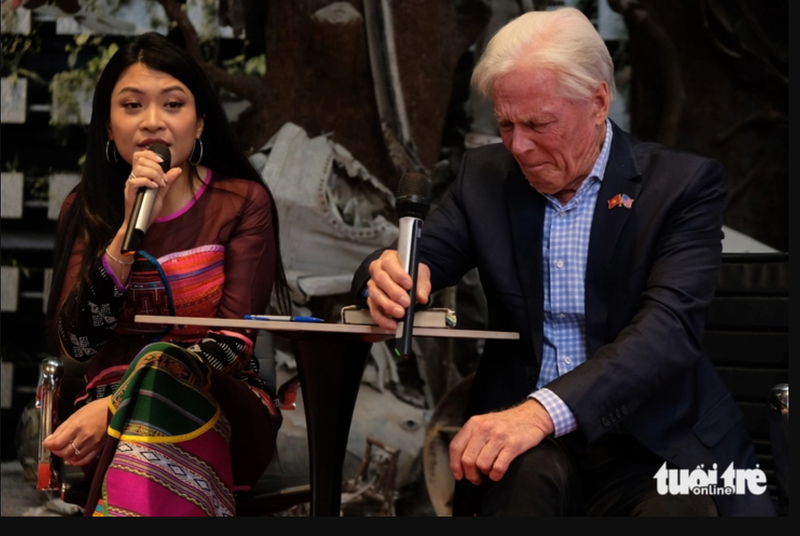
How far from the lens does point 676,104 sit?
3648mm

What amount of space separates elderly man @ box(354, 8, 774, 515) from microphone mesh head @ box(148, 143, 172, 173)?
1.85 ft

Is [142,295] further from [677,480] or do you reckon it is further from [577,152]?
[677,480]

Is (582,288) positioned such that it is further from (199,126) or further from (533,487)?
(199,126)

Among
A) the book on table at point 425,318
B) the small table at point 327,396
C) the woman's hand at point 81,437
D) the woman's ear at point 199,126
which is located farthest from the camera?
the woman's ear at point 199,126

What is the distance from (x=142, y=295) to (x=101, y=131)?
50cm

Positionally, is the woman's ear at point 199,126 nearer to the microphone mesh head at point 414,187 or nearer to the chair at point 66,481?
the chair at point 66,481

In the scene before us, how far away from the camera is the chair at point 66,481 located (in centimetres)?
230

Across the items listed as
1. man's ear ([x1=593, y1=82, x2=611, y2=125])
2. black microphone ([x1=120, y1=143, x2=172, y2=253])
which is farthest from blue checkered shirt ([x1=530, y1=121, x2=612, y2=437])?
black microphone ([x1=120, y1=143, x2=172, y2=253])

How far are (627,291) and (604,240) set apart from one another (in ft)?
0.40

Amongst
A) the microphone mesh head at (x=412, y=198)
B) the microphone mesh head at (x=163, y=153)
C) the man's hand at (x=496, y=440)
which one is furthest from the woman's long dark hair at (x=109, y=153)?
the man's hand at (x=496, y=440)

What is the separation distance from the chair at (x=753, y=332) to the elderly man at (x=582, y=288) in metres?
0.97

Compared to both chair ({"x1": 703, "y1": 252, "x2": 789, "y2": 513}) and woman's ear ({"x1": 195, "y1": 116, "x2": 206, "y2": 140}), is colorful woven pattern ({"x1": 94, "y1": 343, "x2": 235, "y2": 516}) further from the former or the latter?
chair ({"x1": 703, "y1": 252, "x2": 789, "y2": 513})

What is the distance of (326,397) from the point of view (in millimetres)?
2062

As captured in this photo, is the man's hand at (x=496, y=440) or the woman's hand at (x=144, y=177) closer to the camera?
the man's hand at (x=496, y=440)
